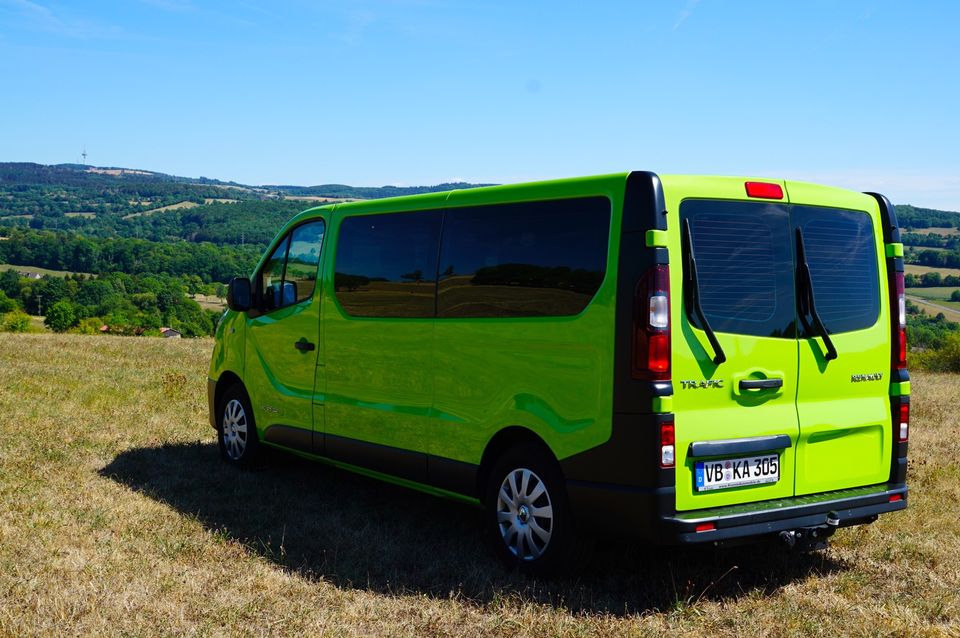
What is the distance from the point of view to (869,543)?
625cm

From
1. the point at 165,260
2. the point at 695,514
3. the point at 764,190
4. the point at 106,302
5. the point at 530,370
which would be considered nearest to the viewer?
the point at 695,514

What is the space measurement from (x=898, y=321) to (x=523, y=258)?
2.26 metres

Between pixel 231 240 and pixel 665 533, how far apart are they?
3879 inches

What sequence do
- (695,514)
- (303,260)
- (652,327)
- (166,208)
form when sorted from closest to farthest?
(652,327) → (695,514) → (303,260) → (166,208)

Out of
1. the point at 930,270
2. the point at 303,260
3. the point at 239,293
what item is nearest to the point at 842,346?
the point at 303,260

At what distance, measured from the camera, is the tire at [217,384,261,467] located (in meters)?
8.28

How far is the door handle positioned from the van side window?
3.62 metres

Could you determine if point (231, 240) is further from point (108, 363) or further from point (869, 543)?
point (869, 543)

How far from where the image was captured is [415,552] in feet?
19.6

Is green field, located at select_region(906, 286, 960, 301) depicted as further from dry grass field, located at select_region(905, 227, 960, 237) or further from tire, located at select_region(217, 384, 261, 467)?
tire, located at select_region(217, 384, 261, 467)

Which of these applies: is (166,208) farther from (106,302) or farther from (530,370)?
(530,370)

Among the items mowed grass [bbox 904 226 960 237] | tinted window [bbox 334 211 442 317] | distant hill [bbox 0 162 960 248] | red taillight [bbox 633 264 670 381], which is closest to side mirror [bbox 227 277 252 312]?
tinted window [bbox 334 211 442 317]

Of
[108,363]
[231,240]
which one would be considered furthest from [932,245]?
[108,363]

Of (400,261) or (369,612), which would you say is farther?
(400,261)
